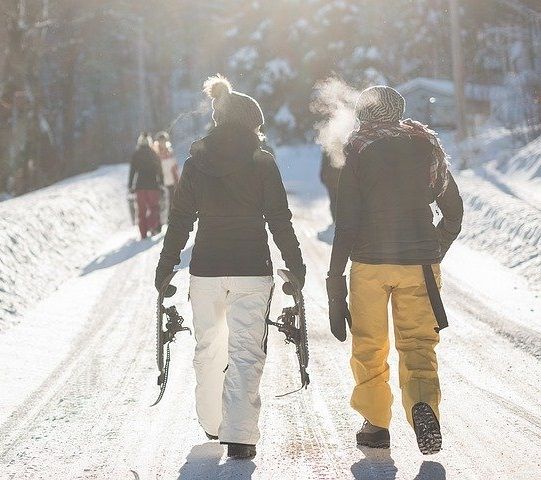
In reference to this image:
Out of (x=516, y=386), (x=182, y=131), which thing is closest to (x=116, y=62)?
(x=182, y=131)

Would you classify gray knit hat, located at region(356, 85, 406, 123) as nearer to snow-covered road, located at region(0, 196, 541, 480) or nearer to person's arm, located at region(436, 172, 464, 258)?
person's arm, located at region(436, 172, 464, 258)

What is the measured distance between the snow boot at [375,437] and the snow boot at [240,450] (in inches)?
24.5

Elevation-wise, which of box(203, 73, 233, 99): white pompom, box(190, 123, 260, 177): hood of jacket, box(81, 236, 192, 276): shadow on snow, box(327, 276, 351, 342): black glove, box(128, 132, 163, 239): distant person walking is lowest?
box(81, 236, 192, 276): shadow on snow

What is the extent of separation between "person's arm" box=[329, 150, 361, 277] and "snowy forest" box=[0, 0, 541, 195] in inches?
1321

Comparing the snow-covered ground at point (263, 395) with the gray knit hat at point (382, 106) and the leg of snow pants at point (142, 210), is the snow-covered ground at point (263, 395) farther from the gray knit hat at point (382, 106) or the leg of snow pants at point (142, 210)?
the leg of snow pants at point (142, 210)

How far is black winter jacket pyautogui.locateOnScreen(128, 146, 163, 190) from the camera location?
17406 millimetres

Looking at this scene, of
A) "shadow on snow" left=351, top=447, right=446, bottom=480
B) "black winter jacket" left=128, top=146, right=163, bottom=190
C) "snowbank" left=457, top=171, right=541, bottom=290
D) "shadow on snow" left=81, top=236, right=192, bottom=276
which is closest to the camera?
"shadow on snow" left=351, top=447, right=446, bottom=480

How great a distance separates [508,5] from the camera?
42.8 metres

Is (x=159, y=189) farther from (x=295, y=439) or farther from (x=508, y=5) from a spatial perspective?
(x=508, y=5)

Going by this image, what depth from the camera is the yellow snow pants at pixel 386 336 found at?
17.6ft

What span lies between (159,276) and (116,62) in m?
53.4

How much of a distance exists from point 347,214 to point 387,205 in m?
0.22

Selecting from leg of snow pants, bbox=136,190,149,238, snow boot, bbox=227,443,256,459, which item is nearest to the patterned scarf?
snow boot, bbox=227,443,256,459

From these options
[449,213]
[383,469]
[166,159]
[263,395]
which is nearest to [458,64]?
[166,159]
